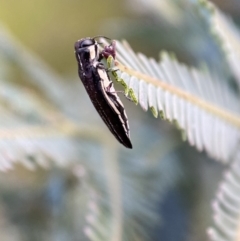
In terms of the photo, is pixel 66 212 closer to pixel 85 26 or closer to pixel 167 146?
pixel 167 146

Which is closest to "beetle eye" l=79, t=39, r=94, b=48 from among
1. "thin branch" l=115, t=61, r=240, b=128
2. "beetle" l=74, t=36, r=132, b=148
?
"beetle" l=74, t=36, r=132, b=148

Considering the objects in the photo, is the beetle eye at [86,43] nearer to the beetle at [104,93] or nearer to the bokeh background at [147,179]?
the beetle at [104,93]

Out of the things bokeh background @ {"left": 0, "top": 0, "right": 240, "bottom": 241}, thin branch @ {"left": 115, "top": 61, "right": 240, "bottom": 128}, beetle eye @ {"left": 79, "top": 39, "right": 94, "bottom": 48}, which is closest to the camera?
thin branch @ {"left": 115, "top": 61, "right": 240, "bottom": 128}

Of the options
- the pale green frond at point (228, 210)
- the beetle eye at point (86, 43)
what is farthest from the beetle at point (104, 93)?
the pale green frond at point (228, 210)

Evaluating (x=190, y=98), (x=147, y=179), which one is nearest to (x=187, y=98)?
(x=190, y=98)

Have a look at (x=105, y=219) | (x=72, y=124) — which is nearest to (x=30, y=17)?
(x=72, y=124)

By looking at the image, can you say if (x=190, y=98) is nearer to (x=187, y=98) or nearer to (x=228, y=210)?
(x=187, y=98)

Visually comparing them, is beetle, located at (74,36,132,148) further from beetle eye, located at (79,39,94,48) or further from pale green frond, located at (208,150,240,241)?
pale green frond, located at (208,150,240,241)
